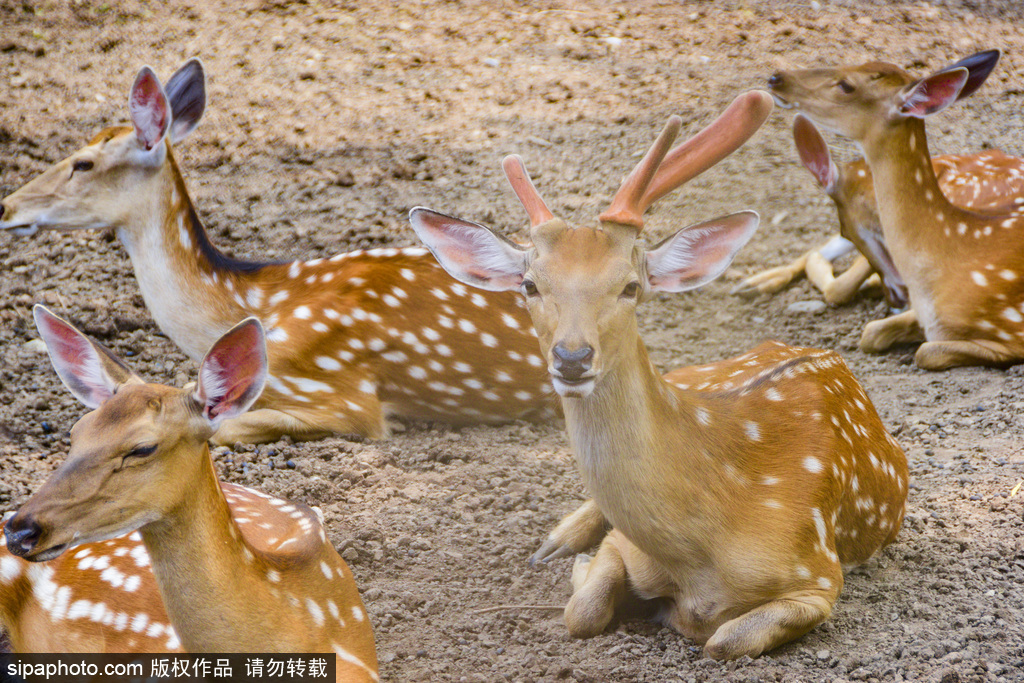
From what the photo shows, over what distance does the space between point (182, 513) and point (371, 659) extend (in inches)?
27.7

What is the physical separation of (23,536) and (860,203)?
4341mm

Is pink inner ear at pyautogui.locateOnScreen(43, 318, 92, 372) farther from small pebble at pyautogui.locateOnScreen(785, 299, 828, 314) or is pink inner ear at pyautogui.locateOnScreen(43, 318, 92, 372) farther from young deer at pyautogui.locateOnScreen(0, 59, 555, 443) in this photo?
small pebble at pyautogui.locateOnScreen(785, 299, 828, 314)

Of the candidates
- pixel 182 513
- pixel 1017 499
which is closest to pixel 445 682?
pixel 182 513

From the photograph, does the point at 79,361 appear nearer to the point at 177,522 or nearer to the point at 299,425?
the point at 177,522

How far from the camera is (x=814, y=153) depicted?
519 cm

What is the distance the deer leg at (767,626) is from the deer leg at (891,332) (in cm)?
256

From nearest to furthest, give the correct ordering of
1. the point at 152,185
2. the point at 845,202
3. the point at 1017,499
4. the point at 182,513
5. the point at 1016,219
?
1. the point at 182,513
2. the point at 1017,499
3. the point at 152,185
4. the point at 1016,219
5. the point at 845,202

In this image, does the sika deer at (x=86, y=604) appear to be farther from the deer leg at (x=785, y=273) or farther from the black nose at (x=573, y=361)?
the deer leg at (x=785, y=273)

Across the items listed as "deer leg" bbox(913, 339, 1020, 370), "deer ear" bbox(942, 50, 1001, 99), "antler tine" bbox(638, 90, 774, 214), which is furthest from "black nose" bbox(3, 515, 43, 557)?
"deer ear" bbox(942, 50, 1001, 99)

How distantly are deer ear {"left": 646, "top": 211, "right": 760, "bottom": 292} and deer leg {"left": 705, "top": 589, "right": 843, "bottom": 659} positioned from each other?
88 centimetres

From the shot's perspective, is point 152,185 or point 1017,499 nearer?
point 1017,499

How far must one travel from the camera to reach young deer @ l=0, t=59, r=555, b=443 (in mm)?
4227

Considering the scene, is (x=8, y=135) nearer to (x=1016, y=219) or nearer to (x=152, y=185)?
(x=152, y=185)

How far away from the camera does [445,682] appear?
2.87 meters
